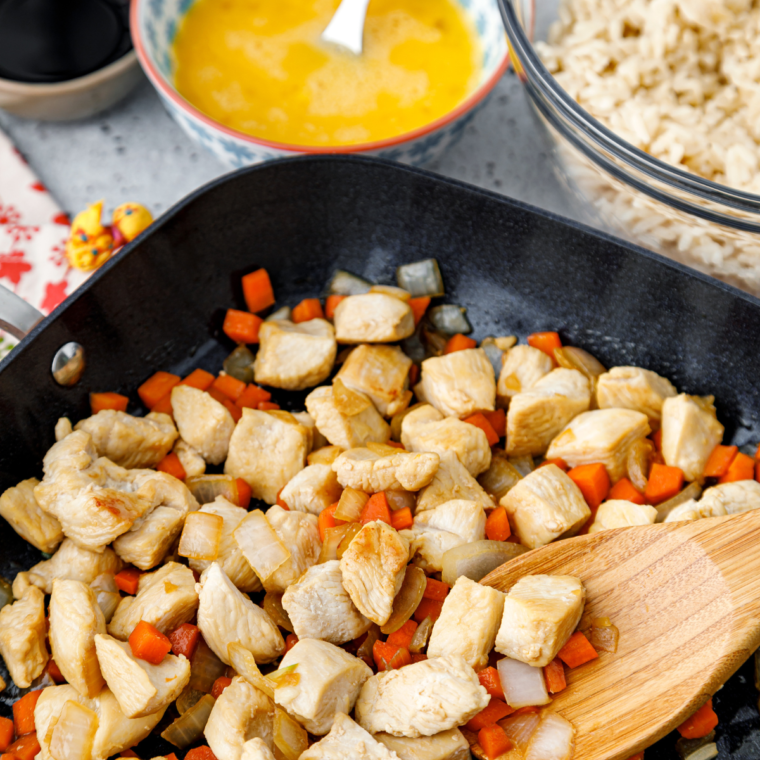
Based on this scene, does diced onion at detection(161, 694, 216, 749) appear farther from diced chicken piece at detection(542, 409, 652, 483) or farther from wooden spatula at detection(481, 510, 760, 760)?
diced chicken piece at detection(542, 409, 652, 483)

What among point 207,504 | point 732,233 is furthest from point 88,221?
point 732,233

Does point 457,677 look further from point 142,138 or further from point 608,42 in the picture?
point 142,138

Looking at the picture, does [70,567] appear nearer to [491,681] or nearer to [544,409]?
[491,681]

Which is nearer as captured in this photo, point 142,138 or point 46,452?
point 46,452

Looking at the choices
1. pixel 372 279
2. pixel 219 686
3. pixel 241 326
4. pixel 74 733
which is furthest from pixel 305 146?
pixel 74 733

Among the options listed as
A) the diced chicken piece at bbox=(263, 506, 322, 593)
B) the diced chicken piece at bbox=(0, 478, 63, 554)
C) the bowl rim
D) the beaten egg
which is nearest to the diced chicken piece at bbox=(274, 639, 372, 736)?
the diced chicken piece at bbox=(263, 506, 322, 593)

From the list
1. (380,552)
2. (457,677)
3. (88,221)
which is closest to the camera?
(457,677)

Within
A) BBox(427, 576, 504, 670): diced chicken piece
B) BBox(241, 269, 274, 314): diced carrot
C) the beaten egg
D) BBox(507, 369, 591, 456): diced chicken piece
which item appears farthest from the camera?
the beaten egg
